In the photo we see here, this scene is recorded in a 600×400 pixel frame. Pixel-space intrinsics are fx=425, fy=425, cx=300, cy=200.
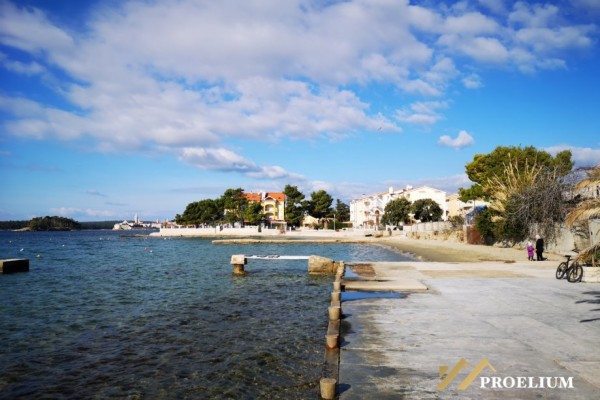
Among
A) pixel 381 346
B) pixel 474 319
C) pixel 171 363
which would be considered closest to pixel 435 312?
pixel 474 319

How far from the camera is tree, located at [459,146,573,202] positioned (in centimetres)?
5741

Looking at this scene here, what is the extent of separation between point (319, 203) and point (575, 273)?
11232 cm

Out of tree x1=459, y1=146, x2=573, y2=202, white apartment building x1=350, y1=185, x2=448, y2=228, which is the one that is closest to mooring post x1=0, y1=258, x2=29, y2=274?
tree x1=459, y1=146, x2=573, y2=202

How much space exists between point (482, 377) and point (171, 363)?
22.9 feet

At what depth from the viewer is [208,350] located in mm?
11156

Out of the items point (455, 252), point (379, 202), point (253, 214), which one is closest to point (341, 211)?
point (379, 202)

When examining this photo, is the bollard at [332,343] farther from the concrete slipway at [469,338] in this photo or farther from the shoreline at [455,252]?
the shoreline at [455,252]

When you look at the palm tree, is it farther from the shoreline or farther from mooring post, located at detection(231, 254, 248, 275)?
mooring post, located at detection(231, 254, 248, 275)

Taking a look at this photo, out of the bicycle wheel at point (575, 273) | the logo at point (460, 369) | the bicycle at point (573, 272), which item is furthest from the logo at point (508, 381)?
the bicycle wheel at point (575, 273)

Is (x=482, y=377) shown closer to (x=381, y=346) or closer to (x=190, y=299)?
(x=381, y=346)

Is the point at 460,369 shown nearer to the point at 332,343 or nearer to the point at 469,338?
the point at 469,338

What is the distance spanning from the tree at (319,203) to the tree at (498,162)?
6644 cm

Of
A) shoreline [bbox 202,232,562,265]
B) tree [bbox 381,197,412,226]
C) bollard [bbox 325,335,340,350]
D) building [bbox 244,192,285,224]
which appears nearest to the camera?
bollard [bbox 325,335,340,350]

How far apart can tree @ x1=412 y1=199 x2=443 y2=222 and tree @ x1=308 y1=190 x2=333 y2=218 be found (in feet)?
97.4
